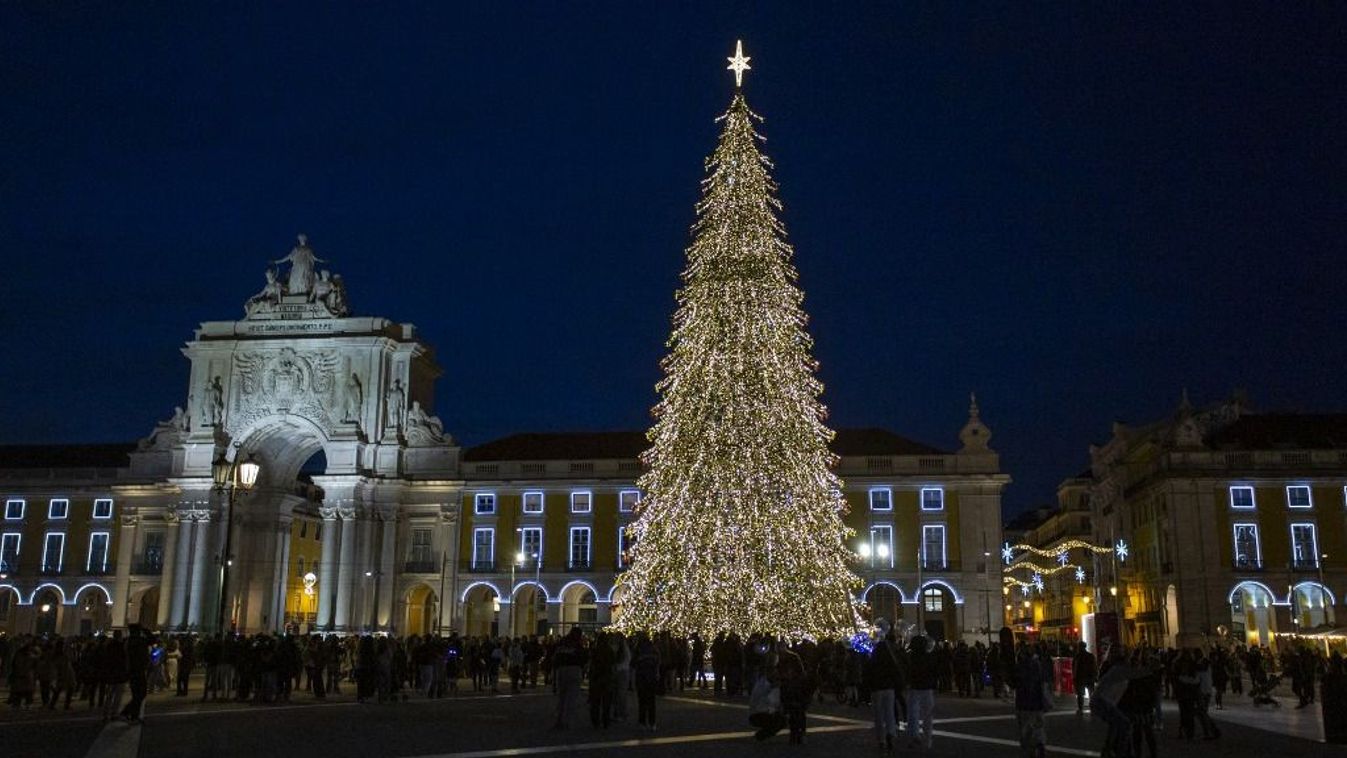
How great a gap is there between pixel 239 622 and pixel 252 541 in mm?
5315

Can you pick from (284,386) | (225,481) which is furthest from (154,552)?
(225,481)

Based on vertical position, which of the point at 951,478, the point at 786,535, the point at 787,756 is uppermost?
the point at 951,478

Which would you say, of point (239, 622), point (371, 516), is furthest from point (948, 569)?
point (239, 622)

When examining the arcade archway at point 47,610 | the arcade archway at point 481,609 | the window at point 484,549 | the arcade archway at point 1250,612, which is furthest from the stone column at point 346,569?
A: the arcade archway at point 1250,612

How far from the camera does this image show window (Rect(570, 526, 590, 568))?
62.6 metres

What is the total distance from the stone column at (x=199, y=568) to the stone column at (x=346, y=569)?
660 cm

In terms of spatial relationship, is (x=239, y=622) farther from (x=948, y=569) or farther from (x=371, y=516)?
(x=948, y=569)

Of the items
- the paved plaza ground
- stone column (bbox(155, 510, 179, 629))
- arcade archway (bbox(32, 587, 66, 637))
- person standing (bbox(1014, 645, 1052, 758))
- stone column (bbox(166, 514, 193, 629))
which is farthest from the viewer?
arcade archway (bbox(32, 587, 66, 637))

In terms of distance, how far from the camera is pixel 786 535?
93.4ft

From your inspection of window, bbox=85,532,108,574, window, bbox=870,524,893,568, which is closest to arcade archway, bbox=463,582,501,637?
window, bbox=870,524,893,568

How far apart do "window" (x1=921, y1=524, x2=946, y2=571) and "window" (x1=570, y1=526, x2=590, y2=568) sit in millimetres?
17548

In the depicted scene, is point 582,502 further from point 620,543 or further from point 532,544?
point 532,544

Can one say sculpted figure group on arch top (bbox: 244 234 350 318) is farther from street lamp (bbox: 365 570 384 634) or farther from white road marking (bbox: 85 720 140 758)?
white road marking (bbox: 85 720 140 758)

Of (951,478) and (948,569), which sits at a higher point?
(951,478)
